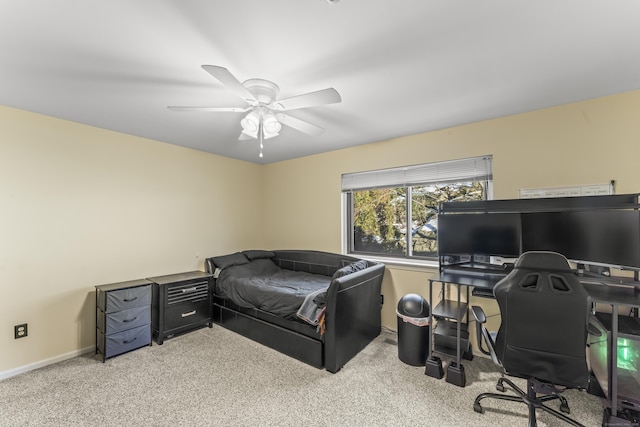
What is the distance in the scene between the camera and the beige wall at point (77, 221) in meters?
2.48

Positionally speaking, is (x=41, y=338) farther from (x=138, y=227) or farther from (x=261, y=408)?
(x=261, y=408)

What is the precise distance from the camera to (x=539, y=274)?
1.63 meters

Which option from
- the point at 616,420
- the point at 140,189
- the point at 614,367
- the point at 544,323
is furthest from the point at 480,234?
the point at 140,189

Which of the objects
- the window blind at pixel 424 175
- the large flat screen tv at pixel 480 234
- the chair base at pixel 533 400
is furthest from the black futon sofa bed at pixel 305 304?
the chair base at pixel 533 400

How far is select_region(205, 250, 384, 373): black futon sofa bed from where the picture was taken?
2510mm

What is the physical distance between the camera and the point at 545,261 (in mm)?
1621

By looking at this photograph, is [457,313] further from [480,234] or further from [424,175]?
[424,175]

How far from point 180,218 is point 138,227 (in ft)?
1.68

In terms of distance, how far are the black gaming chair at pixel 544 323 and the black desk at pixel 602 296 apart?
13.5 inches

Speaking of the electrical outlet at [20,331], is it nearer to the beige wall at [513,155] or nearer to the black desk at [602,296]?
the beige wall at [513,155]

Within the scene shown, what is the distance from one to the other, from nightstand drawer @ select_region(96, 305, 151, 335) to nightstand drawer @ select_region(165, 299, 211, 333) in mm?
232


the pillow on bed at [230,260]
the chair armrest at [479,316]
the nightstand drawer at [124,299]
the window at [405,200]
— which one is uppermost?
the window at [405,200]

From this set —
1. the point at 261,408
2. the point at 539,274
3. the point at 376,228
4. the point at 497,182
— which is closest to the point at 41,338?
the point at 261,408

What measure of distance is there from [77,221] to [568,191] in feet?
15.7
